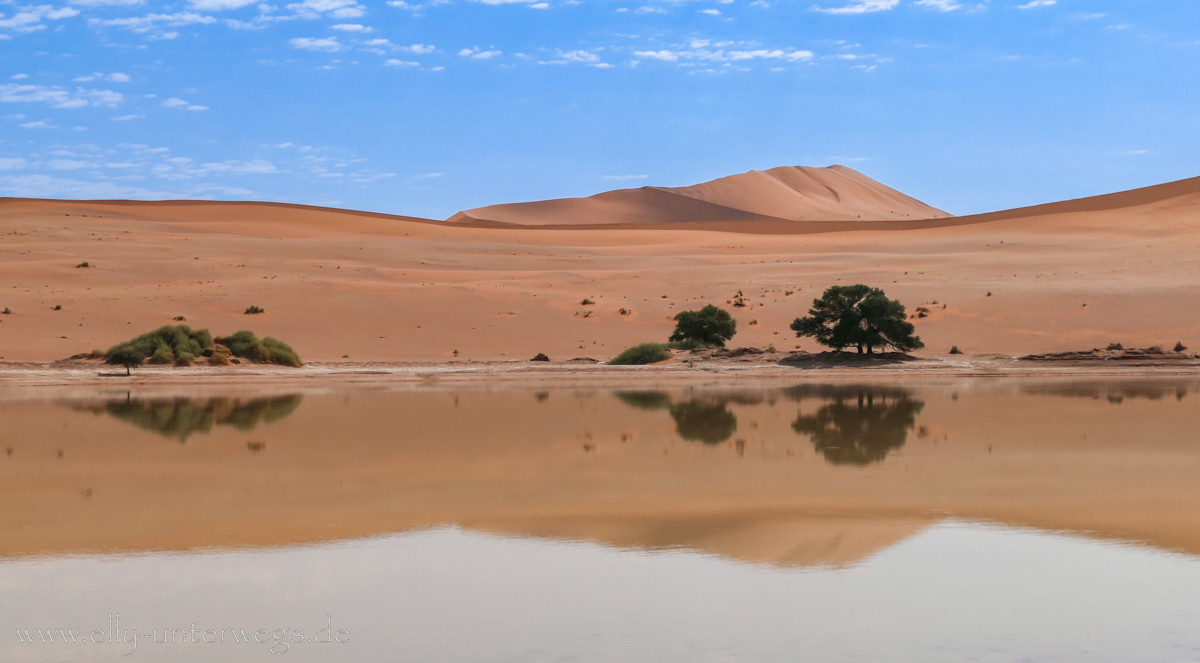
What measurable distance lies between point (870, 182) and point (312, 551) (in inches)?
5797

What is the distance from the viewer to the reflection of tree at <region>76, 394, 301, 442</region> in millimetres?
17875

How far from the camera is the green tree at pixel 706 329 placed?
3512cm

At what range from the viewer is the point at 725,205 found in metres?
124

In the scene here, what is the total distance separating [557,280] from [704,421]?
31783 mm

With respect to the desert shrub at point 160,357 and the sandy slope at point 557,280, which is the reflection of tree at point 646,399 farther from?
the desert shrub at point 160,357

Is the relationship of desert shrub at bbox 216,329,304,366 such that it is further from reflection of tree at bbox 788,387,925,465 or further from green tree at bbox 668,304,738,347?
reflection of tree at bbox 788,387,925,465

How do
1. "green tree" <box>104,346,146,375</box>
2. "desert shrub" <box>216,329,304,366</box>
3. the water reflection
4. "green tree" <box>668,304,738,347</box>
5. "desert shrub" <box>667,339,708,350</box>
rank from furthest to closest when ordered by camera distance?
"green tree" <box>668,304,738,347</box>
"desert shrub" <box>667,339,708,350</box>
"desert shrub" <box>216,329,304,366</box>
"green tree" <box>104,346,146,375</box>
the water reflection

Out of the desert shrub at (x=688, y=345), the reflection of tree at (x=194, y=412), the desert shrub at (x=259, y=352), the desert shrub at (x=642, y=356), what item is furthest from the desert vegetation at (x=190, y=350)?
the desert shrub at (x=688, y=345)

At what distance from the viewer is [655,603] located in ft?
23.2

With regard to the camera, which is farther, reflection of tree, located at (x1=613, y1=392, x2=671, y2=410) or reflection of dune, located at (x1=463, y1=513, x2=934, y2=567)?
reflection of tree, located at (x1=613, y1=392, x2=671, y2=410)

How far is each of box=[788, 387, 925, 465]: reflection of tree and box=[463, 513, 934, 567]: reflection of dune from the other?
3.95 meters

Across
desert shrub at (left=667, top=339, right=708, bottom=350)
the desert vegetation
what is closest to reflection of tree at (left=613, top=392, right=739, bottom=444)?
desert shrub at (left=667, top=339, right=708, bottom=350)

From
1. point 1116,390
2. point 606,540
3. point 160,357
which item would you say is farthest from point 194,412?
point 1116,390

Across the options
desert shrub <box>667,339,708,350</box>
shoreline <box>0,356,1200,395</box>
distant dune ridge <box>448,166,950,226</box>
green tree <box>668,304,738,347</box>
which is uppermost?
distant dune ridge <box>448,166,950,226</box>
